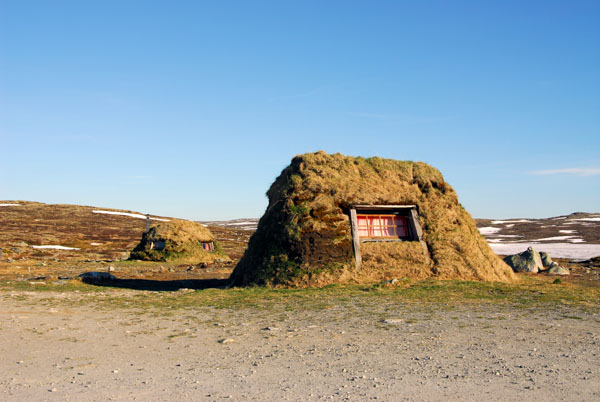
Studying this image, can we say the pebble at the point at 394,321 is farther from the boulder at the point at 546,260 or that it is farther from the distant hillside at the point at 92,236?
the distant hillside at the point at 92,236

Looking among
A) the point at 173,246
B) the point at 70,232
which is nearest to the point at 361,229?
the point at 173,246

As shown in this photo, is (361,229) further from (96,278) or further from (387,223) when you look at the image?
(96,278)

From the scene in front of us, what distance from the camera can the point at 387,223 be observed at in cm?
2061

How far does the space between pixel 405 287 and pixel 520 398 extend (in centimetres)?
1114

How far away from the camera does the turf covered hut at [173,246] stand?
41.7 m

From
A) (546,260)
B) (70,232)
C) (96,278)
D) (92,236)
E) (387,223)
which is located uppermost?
A: (70,232)

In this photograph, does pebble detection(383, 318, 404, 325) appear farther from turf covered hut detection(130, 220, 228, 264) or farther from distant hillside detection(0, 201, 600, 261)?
distant hillside detection(0, 201, 600, 261)

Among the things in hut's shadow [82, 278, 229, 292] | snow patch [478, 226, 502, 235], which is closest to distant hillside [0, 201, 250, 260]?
hut's shadow [82, 278, 229, 292]

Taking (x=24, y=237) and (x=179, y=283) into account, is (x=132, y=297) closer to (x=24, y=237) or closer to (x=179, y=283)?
(x=179, y=283)

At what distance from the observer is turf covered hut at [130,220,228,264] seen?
4169cm

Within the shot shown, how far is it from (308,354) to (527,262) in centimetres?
2467

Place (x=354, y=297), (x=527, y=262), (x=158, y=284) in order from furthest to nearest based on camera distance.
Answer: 1. (x=527, y=262)
2. (x=158, y=284)
3. (x=354, y=297)

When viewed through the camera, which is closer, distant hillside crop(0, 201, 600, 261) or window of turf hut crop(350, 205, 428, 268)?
window of turf hut crop(350, 205, 428, 268)

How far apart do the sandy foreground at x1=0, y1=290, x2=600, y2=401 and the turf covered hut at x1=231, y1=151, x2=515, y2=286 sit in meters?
5.13
